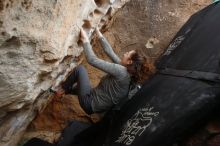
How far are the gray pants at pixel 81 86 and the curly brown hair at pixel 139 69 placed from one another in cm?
51

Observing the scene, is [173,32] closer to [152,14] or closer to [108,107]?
[152,14]

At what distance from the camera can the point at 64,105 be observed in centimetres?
469

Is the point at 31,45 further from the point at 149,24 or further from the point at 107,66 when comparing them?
the point at 149,24

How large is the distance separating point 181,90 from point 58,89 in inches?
54.0

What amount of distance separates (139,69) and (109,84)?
355 mm

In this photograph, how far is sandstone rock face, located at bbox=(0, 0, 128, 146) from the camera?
2.44m

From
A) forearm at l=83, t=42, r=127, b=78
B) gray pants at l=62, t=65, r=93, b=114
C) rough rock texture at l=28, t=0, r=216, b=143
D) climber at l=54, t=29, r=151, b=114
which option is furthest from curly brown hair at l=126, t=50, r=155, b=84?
rough rock texture at l=28, t=0, r=216, b=143

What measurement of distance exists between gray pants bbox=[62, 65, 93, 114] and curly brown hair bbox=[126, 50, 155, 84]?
0.51m

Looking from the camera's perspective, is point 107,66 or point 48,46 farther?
point 107,66

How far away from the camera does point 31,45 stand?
263 cm

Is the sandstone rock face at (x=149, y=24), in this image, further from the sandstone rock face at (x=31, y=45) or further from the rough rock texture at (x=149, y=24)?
the sandstone rock face at (x=31, y=45)

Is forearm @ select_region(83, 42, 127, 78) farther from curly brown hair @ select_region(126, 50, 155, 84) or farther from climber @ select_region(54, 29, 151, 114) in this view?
curly brown hair @ select_region(126, 50, 155, 84)

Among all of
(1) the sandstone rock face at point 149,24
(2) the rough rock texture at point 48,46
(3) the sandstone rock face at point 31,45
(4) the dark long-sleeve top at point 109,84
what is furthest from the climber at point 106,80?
(1) the sandstone rock face at point 149,24

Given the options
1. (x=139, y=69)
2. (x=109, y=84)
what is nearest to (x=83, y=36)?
(x=109, y=84)
